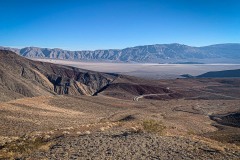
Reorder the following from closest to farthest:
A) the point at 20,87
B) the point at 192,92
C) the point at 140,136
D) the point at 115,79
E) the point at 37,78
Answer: the point at 140,136
the point at 20,87
the point at 37,78
the point at 192,92
the point at 115,79

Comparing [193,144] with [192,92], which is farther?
[192,92]

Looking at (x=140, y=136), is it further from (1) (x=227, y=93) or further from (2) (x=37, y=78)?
(1) (x=227, y=93)

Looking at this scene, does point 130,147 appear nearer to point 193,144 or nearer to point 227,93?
point 193,144

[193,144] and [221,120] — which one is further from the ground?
[193,144]

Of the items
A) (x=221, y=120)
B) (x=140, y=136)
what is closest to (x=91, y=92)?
(x=221, y=120)

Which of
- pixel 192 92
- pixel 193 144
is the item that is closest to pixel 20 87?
pixel 192 92

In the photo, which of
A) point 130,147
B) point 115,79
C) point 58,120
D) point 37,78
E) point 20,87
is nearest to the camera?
point 130,147
